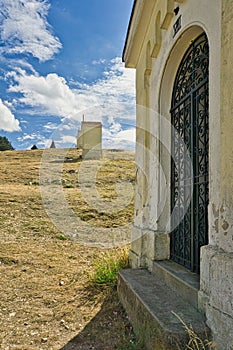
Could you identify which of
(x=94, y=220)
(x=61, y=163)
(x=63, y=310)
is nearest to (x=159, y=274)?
(x=63, y=310)

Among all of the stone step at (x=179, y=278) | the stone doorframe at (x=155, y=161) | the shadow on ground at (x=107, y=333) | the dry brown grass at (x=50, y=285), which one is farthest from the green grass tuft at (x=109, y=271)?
the stone step at (x=179, y=278)

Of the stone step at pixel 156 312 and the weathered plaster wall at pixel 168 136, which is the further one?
the stone step at pixel 156 312

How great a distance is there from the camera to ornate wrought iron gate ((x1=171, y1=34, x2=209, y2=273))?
322 centimetres

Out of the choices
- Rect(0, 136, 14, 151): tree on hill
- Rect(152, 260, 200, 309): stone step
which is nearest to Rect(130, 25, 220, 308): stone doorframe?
Rect(152, 260, 200, 309): stone step

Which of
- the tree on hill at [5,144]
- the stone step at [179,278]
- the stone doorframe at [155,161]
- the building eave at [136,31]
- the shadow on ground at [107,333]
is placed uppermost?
the tree on hill at [5,144]

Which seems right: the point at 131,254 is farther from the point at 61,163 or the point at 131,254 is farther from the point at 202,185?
the point at 61,163

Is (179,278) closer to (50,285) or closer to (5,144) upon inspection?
(50,285)

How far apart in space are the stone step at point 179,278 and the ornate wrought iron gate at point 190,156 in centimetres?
11

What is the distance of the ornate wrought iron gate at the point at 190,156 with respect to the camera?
3.22 m

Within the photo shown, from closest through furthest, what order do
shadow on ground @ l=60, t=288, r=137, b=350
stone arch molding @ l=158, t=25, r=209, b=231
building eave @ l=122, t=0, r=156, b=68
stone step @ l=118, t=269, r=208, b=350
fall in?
stone step @ l=118, t=269, r=208, b=350
shadow on ground @ l=60, t=288, r=137, b=350
stone arch molding @ l=158, t=25, r=209, b=231
building eave @ l=122, t=0, r=156, b=68

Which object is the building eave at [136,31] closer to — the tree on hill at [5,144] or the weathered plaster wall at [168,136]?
the weathered plaster wall at [168,136]

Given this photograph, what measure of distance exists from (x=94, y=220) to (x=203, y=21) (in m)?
6.68

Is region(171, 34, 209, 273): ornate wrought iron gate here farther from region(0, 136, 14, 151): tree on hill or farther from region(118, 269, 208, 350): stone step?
region(0, 136, 14, 151): tree on hill

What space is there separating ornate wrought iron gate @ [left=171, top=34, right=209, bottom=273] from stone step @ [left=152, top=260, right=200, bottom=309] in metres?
0.11
